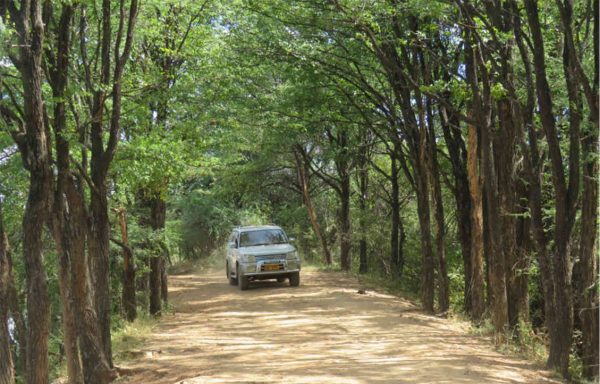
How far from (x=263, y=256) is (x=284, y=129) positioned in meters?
4.44

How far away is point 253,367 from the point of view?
8.95 metres

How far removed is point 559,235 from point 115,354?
7.70m

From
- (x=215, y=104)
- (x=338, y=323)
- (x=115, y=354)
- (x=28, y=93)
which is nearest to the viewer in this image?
(x=28, y=93)

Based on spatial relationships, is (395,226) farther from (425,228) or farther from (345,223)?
(425,228)

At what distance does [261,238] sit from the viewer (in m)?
20.7

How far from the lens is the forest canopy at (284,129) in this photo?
8.77 m

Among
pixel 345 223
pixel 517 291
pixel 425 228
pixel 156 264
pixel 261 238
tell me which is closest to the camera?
pixel 517 291

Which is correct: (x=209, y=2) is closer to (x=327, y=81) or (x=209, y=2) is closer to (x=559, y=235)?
(x=327, y=81)

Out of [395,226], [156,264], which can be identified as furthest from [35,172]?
[395,226]

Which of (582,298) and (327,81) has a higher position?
(327,81)

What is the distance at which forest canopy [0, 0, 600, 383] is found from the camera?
877 centimetres

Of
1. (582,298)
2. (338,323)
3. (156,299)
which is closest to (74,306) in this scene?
(338,323)

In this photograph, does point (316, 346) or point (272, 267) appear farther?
point (272, 267)

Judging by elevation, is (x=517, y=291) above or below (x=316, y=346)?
above
